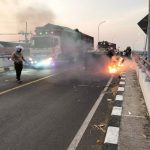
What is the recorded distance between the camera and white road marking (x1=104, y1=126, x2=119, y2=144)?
5.53 m

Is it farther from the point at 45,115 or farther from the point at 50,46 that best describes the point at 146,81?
the point at 50,46

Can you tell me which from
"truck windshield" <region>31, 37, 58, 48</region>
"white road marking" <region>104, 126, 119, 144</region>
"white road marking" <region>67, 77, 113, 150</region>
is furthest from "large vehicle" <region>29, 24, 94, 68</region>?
"white road marking" <region>104, 126, 119, 144</region>

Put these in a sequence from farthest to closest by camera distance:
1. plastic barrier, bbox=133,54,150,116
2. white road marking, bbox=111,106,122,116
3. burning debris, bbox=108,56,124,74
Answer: burning debris, bbox=108,56,124,74
plastic barrier, bbox=133,54,150,116
white road marking, bbox=111,106,122,116

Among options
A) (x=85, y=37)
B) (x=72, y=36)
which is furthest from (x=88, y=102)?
(x=85, y=37)

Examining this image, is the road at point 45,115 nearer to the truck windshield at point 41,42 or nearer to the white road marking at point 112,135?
the white road marking at point 112,135

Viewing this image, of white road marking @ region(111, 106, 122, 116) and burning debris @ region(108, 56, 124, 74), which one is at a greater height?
white road marking @ region(111, 106, 122, 116)

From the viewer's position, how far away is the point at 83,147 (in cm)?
526

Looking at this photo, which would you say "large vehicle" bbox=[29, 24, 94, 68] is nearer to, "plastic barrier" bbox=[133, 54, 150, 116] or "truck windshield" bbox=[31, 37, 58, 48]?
"truck windshield" bbox=[31, 37, 58, 48]

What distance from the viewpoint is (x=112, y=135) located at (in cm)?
587

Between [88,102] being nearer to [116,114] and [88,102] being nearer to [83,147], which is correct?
[116,114]

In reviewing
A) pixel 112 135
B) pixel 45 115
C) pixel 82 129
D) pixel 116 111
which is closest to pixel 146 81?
pixel 116 111

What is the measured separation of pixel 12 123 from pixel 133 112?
303cm

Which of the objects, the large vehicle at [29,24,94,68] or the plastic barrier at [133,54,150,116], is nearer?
the plastic barrier at [133,54,150,116]

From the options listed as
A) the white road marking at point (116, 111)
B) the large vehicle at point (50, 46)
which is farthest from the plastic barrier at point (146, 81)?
the large vehicle at point (50, 46)
